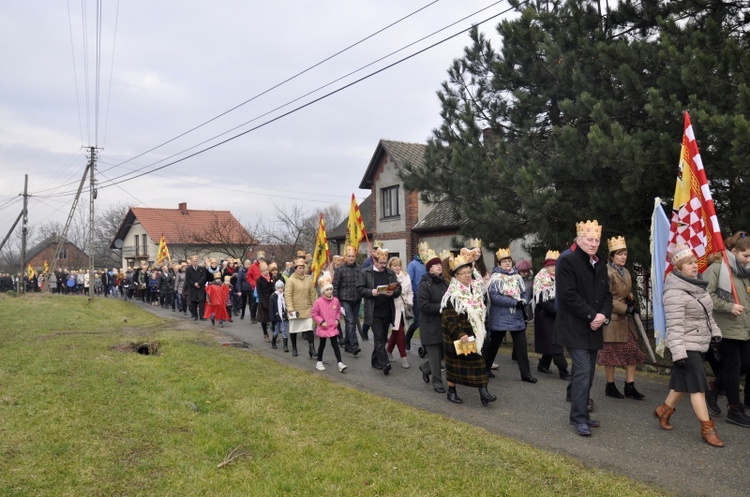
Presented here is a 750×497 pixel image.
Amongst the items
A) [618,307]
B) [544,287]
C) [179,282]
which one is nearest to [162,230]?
[179,282]

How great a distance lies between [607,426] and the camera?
6176mm

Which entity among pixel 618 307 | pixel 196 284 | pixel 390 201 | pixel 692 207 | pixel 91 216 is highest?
pixel 390 201

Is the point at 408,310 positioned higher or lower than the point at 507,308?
lower

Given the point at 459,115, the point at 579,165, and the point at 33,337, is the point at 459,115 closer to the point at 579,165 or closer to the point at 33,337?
the point at 579,165

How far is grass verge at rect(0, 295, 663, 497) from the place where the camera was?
4582mm

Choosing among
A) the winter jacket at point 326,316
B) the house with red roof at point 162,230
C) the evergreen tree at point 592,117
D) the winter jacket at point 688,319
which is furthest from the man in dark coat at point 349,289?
the house with red roof at point 162,230

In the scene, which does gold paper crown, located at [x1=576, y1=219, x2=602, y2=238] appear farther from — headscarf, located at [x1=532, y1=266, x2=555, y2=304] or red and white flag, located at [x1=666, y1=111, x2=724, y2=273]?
headscarf, located at [x1=532, y1=266, x2=555, y2=304]


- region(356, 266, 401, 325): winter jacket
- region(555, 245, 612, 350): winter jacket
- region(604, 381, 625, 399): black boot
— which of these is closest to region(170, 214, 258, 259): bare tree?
region(356, 266, 401, 325): winter jacket

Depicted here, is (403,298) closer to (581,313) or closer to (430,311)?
(430,311)

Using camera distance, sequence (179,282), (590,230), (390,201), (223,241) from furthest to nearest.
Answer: (223,241) → (390,201) → (179,282) → (590,230)

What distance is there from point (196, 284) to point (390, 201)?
1329 centimetres

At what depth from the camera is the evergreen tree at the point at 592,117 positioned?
7.92 meters

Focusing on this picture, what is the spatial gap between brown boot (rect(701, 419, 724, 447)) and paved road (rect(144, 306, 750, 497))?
0.05 meters

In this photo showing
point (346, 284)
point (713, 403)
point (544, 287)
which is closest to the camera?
point (713, 403)
